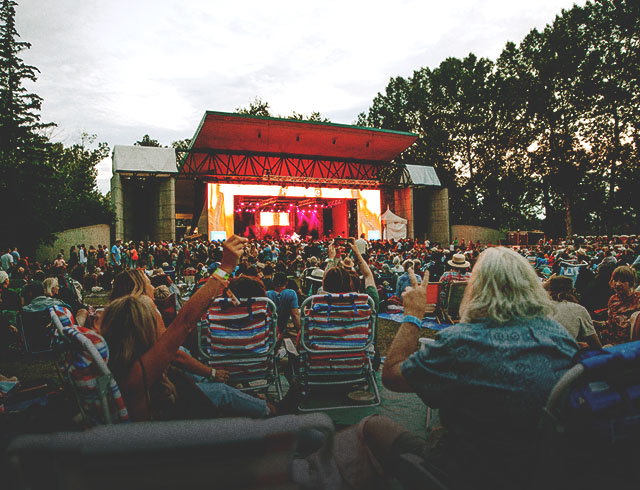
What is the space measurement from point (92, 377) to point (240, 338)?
1.70 metres

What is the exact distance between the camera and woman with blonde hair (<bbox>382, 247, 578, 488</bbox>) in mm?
1430

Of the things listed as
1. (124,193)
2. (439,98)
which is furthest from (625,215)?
→ (124,193)

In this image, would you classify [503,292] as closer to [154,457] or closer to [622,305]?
[154,457]

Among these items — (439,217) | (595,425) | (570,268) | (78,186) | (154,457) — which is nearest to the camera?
(154,457)

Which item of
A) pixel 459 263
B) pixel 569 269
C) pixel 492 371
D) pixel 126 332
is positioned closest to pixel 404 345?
pixel 492 371

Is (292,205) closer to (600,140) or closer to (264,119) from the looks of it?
(264,119)

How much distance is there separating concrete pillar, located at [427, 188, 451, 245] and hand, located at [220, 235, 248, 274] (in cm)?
2884

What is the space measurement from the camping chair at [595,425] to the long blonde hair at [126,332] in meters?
1.67

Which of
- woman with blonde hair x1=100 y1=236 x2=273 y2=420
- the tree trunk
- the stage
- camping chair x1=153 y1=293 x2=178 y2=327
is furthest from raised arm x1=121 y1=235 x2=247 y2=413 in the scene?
the tree trunk

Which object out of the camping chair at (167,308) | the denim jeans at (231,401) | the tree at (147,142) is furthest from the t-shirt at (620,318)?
the tree at (147,142)

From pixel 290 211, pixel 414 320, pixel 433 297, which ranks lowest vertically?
pixel 433 297

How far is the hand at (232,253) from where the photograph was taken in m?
2.10

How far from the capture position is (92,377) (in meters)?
1.74

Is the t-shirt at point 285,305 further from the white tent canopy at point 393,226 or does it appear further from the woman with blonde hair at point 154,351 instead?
the white tent canopy at point 393,226
